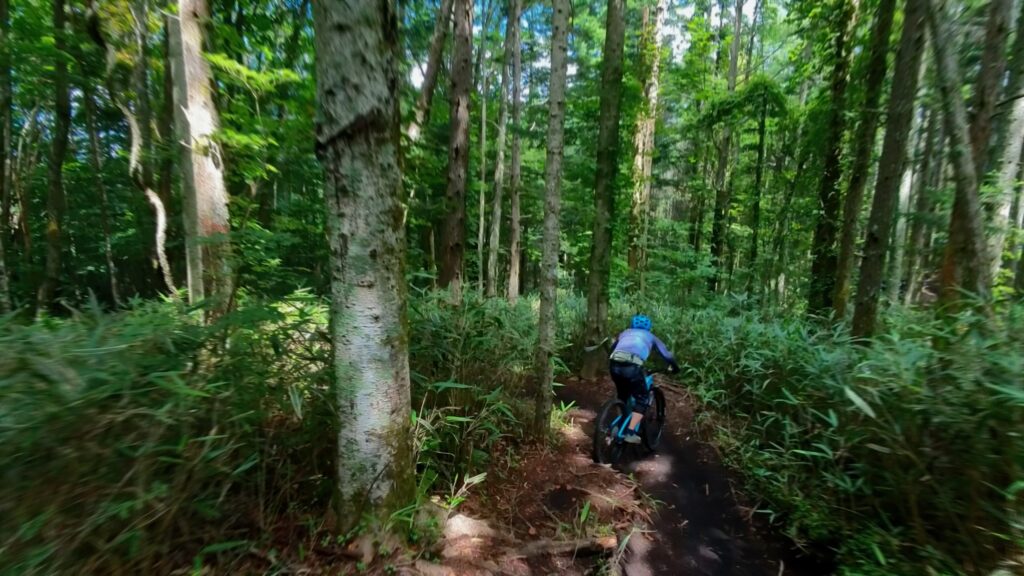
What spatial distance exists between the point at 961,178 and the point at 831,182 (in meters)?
4.91

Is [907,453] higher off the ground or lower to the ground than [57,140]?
lower

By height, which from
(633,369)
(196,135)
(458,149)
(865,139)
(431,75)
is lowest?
(633,369)

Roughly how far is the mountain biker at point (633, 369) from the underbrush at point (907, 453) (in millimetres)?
1253

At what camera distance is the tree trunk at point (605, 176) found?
270 inches

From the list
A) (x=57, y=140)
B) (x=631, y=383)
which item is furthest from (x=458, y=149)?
(x=57, y=140)

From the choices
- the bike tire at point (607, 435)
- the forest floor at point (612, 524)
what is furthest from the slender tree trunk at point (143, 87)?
the bike tire at point (607, 435)

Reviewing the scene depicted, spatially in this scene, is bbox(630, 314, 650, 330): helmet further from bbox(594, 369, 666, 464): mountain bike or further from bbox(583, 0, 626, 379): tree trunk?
bbox(583, 0, 626, 379): tree trunk

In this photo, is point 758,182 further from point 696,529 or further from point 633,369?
point 696,529

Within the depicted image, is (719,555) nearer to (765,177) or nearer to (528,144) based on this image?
(765,177)

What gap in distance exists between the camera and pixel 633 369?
16.0ft

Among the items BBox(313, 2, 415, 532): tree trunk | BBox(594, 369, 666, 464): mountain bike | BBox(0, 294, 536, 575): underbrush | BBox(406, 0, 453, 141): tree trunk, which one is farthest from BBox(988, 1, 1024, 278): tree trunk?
BBox(0, 294, 536, 575): underbrush

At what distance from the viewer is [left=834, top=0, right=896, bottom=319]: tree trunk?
6.20 meters

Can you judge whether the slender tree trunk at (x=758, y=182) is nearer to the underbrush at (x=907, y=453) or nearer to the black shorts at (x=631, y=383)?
the underbrush at (x=907, y=453)

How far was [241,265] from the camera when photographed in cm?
318
